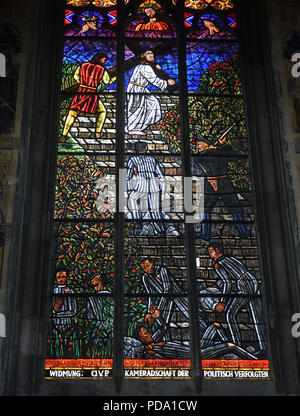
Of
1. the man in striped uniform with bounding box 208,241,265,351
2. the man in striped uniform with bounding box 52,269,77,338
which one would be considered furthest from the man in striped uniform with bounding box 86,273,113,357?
the man in striped uniform with bounding box 208,241,265,351

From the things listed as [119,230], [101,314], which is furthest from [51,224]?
[101,314]

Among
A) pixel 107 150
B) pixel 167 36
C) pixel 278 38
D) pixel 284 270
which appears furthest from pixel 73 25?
pixel 284 270

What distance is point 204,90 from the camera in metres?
8.17

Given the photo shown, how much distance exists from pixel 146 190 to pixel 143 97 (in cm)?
129

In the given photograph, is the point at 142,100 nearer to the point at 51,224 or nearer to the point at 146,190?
the point at 146,190

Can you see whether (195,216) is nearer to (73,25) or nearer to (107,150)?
(107,150)

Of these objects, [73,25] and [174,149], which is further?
[73,25]

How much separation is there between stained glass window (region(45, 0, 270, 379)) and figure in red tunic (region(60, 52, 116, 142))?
0.05 ft

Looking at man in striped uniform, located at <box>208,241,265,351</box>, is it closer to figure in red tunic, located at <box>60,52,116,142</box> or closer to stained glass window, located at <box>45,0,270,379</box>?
stained glass window, located at <box>45,0,270,379</box>

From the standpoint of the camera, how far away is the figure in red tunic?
7.93 m

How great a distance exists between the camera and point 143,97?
8094mm

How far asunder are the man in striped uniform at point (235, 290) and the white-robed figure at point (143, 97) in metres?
1.77

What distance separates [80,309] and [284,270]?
7.29ft

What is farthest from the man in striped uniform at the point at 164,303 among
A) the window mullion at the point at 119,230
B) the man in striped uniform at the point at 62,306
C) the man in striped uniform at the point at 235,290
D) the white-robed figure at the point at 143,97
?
the white-robed figure at the point at 143,97
